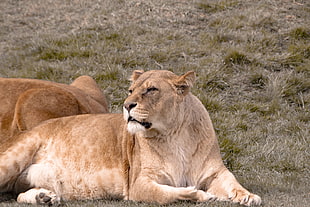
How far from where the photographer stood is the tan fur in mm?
6173

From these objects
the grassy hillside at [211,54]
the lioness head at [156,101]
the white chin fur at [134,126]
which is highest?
the lioness head at [156,101]

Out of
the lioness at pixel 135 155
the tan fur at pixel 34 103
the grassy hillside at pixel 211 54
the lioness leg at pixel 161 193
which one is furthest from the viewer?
the grassy hillside at pixel 211 54

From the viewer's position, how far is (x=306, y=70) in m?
9.90

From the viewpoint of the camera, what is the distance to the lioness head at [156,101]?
470 cm

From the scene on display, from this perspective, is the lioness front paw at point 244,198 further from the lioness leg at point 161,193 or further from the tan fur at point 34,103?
the tan fur at point 34,103

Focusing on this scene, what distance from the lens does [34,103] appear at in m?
6.24

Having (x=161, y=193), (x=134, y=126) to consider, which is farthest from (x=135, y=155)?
(x=161, y=193)

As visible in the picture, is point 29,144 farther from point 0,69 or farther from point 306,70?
point 306,70

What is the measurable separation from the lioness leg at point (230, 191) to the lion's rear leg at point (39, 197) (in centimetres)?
141

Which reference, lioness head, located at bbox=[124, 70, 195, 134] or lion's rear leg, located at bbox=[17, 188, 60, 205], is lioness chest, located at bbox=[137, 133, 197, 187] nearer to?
lioness head, located at bbox=[124, 70, 195, 134]

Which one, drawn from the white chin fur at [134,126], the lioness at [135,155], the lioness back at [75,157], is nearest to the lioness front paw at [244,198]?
the lioness at [135,155]

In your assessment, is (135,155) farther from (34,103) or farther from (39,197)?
(34,103)

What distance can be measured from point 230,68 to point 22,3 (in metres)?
5.92

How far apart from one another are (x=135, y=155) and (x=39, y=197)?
0.95 metres
